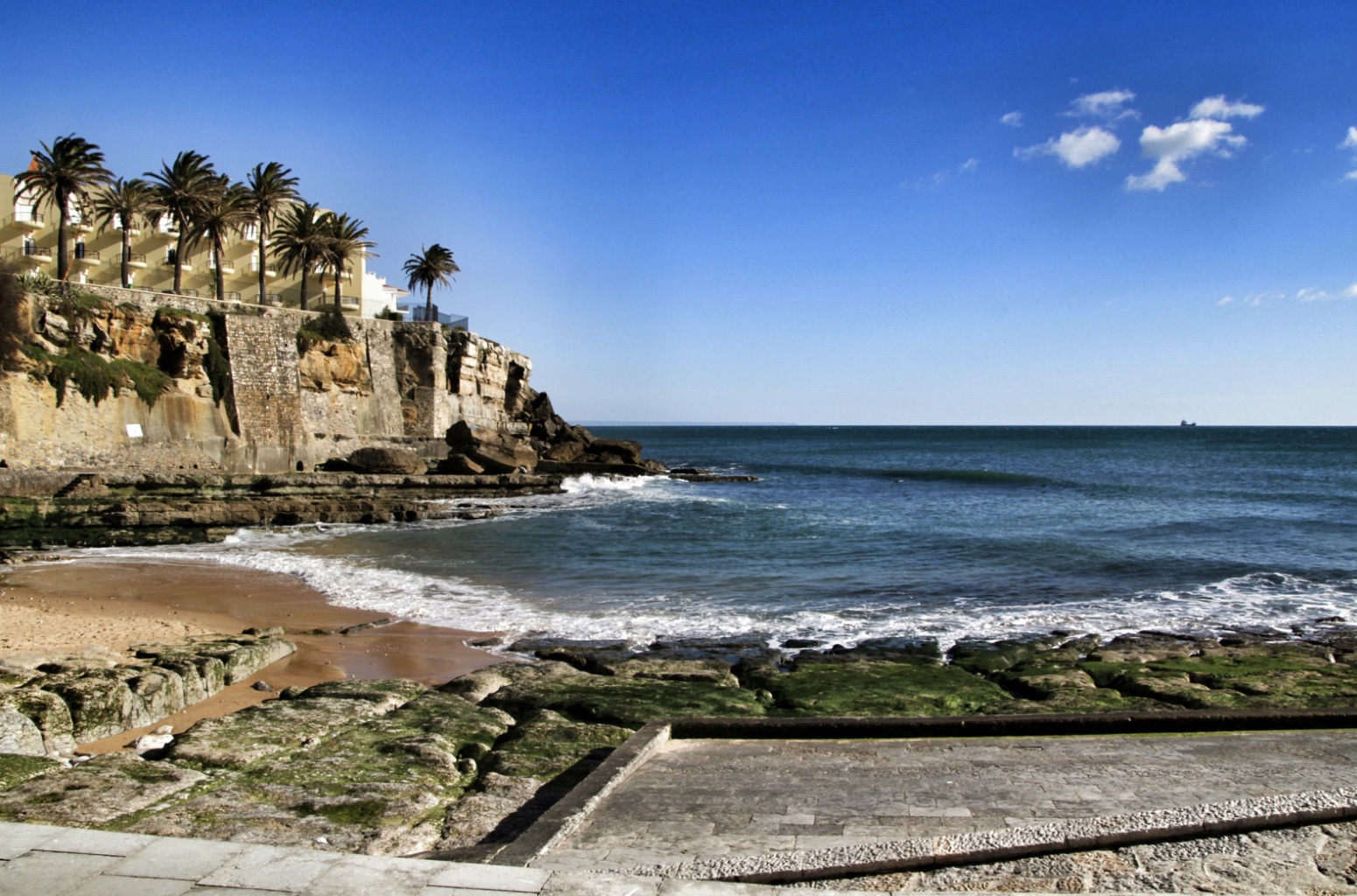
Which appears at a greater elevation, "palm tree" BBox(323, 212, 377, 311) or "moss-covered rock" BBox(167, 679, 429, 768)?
"palm tree" BBox(323, 212, 377, 311)

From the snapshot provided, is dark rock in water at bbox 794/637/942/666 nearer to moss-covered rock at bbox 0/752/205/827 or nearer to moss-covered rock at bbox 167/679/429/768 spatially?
moss-covered rock at bbox 167/679/429/768

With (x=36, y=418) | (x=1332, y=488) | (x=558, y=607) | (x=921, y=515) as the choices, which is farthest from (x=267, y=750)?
(x=1332, y=488)

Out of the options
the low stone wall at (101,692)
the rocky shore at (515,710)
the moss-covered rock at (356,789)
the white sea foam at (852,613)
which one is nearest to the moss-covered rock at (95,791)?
the rocky shore at (515,710)

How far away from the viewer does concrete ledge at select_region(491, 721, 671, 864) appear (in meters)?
4.46

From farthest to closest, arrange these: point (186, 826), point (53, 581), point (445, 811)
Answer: point (53, 581) → point (445, 811) → point (186, 826)

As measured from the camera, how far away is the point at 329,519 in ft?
90.5

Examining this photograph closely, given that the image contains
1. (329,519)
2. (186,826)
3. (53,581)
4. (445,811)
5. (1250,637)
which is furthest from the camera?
(329,519)

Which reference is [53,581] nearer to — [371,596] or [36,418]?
[371,596]

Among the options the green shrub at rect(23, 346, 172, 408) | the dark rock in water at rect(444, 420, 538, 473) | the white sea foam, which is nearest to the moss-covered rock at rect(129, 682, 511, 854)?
the white sea foam

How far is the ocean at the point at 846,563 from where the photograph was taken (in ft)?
47.8

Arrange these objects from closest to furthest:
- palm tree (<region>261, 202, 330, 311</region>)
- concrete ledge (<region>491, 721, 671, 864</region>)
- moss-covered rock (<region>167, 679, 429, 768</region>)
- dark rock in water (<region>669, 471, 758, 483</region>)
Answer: concrete ledge (<region>491, 721, 671, 864</region>) → moss-covered rock (<region>167, 679, 429, 768</region>) → palm tree (<region>261, 202, 330, 311</region>) → dark rock in water (<region>669, 471, 758, 483</region>)

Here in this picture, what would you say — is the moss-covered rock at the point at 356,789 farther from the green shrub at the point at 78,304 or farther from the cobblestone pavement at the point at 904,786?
the green shrub at the point at 78,304

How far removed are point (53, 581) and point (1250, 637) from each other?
20.7 metres

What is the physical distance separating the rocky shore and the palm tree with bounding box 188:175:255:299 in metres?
34.3
